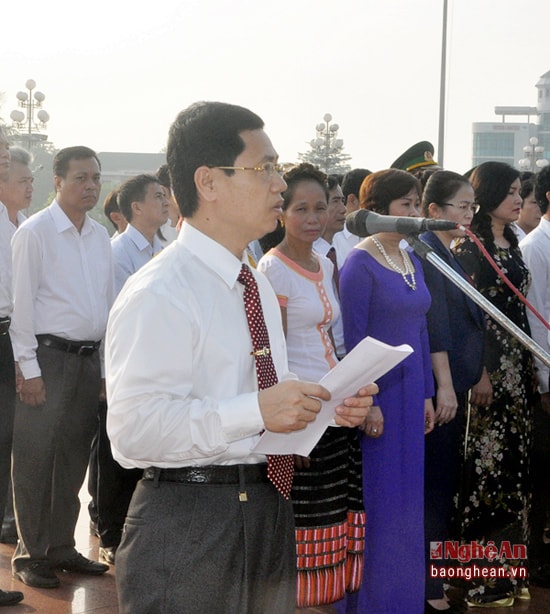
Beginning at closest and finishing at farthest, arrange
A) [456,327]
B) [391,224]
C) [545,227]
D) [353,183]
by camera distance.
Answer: [391,224]
[456,327]
[545,227]
[353,183]

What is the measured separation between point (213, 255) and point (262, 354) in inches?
10.3

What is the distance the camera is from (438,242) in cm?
457

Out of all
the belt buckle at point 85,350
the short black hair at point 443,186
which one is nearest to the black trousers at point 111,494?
the belt buckle at point 85,350

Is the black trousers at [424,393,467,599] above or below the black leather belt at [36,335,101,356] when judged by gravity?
below

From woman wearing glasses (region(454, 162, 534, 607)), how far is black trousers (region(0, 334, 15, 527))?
2.13 m

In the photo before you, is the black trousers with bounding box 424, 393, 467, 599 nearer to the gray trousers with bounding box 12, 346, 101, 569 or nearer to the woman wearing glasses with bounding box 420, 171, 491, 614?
the woman wearing glasses with bounding box 420, 171, 491, 614

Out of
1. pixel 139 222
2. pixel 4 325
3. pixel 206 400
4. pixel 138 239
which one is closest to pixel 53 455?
pixel 4 325

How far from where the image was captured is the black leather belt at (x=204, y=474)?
2.26 meters

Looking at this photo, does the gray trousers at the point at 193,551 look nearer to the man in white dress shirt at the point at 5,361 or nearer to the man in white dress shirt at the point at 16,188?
the man in white dress shirt at the point at 5,361

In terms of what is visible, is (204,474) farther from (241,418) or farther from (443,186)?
(443,186)

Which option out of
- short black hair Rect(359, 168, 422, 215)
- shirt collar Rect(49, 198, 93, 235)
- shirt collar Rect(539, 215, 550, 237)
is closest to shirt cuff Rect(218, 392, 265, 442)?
short black hair Rect(359, 168, 422, 215)

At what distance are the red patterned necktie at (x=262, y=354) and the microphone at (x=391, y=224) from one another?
2.40ft

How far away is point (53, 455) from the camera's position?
4.93 meters

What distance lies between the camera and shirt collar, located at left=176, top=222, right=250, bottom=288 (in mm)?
2320
